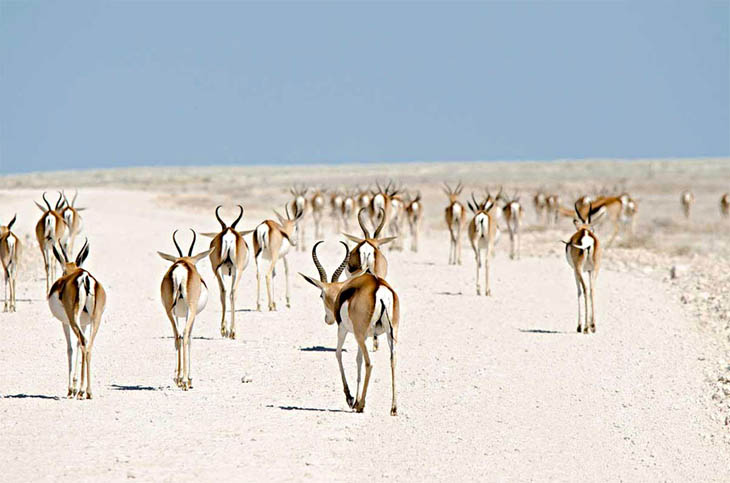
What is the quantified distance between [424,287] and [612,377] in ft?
28.3

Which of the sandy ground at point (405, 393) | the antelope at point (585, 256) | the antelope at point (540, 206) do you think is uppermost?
the antelope at point (540, 206)

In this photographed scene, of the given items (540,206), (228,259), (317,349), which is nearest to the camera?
(317,349)

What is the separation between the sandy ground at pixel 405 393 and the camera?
8.60 metres

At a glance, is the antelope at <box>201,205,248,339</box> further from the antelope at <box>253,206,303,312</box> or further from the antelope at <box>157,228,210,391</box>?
→ the antelope at <box>157,228,210,391</box>

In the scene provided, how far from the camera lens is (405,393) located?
11.2 meters

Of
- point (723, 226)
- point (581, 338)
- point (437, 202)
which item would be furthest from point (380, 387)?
point (437, 202)

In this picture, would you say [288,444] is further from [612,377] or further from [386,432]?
[612,377]

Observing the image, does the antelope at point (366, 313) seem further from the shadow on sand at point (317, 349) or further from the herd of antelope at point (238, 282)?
the shadow on sand at point (317, 349)

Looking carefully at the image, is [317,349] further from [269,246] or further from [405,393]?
[269,246]

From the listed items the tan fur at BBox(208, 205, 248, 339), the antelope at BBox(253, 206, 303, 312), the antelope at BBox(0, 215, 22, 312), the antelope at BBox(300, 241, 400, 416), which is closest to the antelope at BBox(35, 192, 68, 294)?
the antelope at BBox(0, 215, 22, 312)

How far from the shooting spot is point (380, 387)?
11539mm

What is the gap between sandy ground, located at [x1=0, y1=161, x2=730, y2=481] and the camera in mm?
8602

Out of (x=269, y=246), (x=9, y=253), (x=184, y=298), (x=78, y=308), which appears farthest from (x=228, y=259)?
(x=78, y=308)

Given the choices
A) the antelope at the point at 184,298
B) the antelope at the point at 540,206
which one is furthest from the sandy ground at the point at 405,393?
the antelope at the point at 540,206
